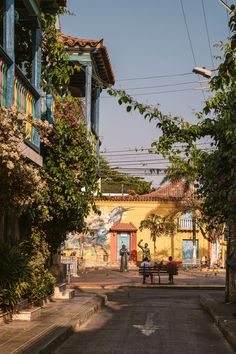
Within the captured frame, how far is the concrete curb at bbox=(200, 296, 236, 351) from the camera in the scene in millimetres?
12143

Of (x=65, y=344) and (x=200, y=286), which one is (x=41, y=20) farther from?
(x=200, y=286)

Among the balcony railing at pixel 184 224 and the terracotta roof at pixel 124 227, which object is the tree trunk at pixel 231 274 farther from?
the terracotta roof at pixel 124 227

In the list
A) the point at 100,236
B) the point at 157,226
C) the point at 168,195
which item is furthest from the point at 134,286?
the point at 168,195

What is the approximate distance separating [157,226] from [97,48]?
24.8 m

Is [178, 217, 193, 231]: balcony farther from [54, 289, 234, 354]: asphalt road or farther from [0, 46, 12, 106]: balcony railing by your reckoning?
[0, 46, 12, 106]: balcony railing

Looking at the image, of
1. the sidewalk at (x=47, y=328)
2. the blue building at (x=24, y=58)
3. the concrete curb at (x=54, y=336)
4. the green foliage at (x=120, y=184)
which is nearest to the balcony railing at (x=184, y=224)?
the green foliage at (x=120, y=184)

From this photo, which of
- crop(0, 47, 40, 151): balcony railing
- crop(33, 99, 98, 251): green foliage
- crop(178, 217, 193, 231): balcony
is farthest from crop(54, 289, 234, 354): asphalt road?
crop(178, 217, 193, 231): balcony

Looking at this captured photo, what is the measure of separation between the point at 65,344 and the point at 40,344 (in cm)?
146

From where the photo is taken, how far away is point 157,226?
4734 cm

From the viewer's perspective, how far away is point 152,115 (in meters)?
16.9

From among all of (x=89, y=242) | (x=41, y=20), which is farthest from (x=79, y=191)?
(x=89, y=242)

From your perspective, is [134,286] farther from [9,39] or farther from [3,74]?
[9,39]

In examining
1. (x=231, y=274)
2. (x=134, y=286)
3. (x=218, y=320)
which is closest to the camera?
(x=218, y=320)

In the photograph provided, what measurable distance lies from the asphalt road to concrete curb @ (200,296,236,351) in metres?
0.12
